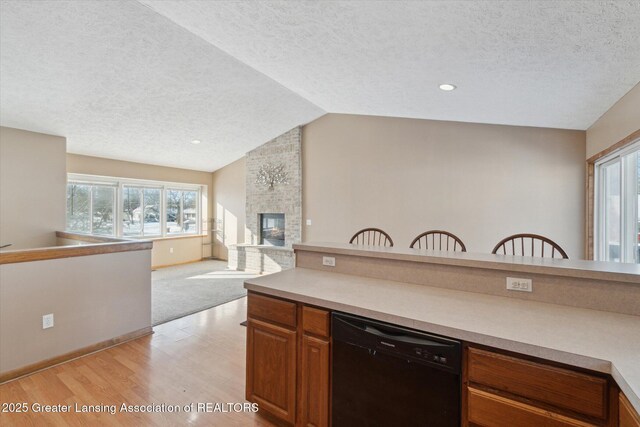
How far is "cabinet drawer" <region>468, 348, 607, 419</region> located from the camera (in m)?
1.05

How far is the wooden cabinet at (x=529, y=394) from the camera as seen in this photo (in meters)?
1.06

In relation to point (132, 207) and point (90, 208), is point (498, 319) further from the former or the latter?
point (132, 207)

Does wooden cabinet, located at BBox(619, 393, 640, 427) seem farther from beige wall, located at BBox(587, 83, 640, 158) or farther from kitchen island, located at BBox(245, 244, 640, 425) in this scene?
beige wall, located at BBox(587, 83, 640, 158)

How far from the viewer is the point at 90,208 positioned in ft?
20.4

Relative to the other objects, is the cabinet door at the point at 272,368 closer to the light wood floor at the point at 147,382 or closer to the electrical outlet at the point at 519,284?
the light wood floor at the point at 147,382

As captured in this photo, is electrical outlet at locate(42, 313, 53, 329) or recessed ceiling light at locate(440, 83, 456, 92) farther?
recessed ceiling light at locate(440, 83, 456, 92)

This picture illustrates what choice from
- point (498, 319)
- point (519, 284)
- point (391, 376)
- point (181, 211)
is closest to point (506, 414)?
point (498, 319)

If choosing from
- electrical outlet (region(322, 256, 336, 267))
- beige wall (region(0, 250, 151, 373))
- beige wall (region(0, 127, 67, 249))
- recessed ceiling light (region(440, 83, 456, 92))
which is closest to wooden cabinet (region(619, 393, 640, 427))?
electrical outlet (region(322, 256, 336, 267))

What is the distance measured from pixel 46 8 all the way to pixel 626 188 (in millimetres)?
5480

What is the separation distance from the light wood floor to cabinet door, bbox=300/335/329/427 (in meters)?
0.50

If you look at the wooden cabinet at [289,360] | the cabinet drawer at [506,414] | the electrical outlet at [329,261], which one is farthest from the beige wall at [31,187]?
the cabinet drawer at [506,414]

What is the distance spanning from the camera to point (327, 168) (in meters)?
6.23

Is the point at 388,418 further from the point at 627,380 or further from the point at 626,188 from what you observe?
the point at 626,188

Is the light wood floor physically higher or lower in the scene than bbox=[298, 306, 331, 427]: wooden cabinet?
lower
